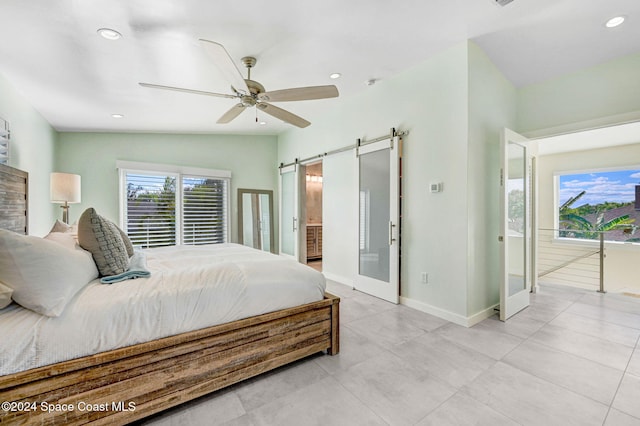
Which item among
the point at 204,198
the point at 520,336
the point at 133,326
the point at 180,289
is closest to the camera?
the point at 133,326

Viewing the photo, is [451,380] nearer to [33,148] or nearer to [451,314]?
[451,314]

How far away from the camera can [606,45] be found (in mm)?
2809

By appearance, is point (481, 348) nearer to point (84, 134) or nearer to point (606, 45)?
point (606, 45)

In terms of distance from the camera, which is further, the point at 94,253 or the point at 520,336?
the point at 520,336

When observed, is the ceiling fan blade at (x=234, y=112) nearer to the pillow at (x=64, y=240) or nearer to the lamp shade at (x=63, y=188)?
the pillow at (x=64, y=240)

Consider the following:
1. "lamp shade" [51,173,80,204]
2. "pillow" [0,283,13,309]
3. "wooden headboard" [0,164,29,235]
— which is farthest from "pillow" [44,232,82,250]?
"lamp shade" [51,173,80,204]

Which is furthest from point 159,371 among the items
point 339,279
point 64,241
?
point 339,279

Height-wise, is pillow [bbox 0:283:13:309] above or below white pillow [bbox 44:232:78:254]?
below

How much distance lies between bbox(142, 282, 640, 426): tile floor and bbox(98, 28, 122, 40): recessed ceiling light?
285 centimetres

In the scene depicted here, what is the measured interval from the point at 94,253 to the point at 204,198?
3.78 m

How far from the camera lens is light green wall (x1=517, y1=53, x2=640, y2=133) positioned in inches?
115

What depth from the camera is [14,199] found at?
3053mm

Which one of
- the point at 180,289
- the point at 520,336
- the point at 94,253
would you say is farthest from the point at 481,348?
the point at 94,253

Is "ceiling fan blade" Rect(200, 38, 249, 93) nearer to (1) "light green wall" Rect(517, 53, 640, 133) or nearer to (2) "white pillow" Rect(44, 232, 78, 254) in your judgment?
(2) "white pillow" Rect(44, 232, 78, 254)
